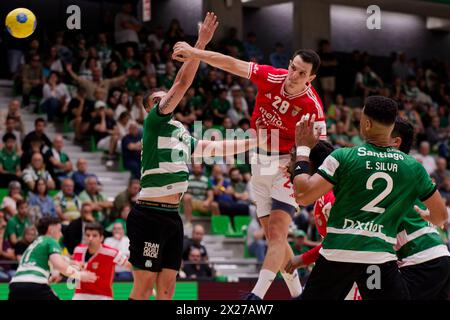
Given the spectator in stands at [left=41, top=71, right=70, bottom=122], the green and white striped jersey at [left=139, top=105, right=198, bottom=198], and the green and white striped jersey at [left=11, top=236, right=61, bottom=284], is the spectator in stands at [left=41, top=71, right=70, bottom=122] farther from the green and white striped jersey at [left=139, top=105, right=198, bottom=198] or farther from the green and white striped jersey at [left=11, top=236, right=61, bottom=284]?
the green and white striped jersey at [left=139, top=105, right=198, bottom=198]

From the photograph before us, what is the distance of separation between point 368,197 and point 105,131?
14111mm

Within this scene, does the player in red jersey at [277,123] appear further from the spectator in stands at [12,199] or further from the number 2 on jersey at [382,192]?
the spectator in stands at [12,199]

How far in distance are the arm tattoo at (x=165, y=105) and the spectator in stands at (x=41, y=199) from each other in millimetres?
8545

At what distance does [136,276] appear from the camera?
952 cm

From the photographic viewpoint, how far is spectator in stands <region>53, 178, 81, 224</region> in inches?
698

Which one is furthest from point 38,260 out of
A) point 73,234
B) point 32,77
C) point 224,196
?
point 32,77

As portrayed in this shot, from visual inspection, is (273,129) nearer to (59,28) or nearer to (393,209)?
(393,209)

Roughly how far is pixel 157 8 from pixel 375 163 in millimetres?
21282

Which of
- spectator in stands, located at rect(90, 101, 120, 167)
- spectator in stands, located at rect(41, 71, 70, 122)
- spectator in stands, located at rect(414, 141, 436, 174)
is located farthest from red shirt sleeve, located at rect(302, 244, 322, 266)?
spectator in stands, located at rect(414, 141, 436, 174)

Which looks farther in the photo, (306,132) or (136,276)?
(136,276)

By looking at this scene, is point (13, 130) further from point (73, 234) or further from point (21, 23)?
point (21, 23)

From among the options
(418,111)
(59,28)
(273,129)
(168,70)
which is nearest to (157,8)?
(59,28)

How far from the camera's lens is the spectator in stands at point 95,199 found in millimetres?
18062

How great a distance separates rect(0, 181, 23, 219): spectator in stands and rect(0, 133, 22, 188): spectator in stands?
2.19 ft
